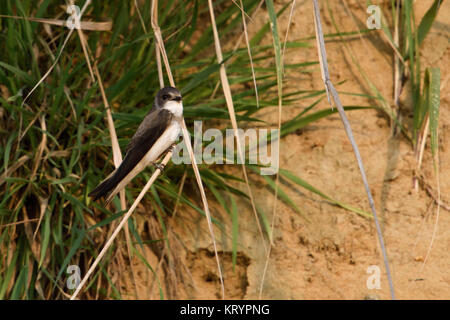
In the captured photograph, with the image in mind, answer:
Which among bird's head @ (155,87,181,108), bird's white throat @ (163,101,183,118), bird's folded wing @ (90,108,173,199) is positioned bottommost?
bird's folded wing @ (90,108,173,199)

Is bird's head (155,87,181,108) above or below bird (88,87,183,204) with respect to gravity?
above

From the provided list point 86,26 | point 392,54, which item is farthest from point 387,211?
point 86,26

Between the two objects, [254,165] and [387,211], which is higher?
[254,165]

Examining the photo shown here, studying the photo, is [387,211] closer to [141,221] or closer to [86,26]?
[141,221]

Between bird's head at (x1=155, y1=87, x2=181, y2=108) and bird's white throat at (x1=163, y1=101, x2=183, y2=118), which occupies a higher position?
bird's head at (x1=155, y1=87, x2=181, y2=108)

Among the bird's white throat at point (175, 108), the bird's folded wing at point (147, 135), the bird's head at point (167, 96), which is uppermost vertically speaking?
the bird's head at point (167, 96)

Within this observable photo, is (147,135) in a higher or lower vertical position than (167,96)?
lower

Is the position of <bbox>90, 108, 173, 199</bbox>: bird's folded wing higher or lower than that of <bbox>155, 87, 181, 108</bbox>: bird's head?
lower

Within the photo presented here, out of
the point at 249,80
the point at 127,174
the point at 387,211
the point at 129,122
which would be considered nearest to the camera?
the point at 127,174

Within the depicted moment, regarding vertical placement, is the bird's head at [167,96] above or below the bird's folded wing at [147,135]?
above

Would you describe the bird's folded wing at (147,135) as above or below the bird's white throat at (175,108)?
below

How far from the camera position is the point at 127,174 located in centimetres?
180

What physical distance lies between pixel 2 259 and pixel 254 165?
1146 millimetres

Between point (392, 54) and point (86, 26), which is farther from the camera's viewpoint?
point (392, 54)
